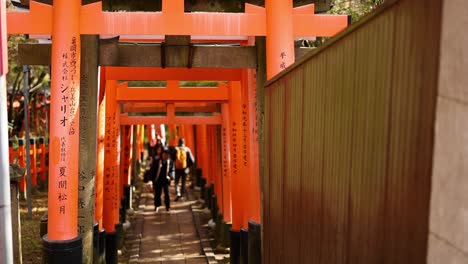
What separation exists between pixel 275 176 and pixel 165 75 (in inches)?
179

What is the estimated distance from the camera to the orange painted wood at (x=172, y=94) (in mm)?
11719

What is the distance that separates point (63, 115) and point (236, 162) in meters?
4.24

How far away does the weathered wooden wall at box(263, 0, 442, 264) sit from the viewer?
2.39 m

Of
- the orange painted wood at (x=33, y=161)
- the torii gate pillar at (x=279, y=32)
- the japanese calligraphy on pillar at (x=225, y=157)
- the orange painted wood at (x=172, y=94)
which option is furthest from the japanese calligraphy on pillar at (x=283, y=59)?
the orange painted wood at (x=33, y=161)

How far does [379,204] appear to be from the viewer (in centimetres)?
283

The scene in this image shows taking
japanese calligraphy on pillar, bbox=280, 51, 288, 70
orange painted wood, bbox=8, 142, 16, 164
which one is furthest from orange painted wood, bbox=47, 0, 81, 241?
orange painted wood, bbox=8, 142, 16, 164

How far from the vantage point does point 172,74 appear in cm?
947

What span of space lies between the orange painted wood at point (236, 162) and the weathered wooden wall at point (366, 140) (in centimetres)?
497

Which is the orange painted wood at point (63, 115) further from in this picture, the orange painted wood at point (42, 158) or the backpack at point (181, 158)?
the orange painted wood at point (42, 158)

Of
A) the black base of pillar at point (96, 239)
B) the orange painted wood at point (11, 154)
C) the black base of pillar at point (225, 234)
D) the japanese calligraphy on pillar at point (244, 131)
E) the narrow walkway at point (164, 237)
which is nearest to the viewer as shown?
the black base of pillar at point (96, 239)

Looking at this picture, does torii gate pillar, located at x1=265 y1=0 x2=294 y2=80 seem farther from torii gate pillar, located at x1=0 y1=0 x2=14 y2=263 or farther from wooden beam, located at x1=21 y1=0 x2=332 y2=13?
torii gate pillar, located at x1=0 y1=0 x2=14 y2=263

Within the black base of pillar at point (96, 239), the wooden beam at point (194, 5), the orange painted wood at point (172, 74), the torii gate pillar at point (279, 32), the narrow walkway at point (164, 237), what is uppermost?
the wooden beam at point (194, 5)

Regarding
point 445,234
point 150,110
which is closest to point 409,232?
→ point 445,234

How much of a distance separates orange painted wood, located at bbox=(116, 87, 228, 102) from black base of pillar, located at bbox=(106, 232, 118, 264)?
2756 mm
